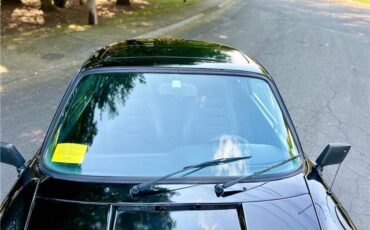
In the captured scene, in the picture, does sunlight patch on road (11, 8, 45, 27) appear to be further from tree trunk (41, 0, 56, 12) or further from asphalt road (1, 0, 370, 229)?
asphalt road (1, 0, 370, 229)

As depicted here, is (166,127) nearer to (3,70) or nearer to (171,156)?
(171,156)

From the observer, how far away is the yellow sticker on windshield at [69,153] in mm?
2930

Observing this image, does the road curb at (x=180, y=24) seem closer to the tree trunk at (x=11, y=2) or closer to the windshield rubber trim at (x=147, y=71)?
the tree trunk at (x=11, y=2)

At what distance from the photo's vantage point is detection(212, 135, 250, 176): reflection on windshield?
2.90m

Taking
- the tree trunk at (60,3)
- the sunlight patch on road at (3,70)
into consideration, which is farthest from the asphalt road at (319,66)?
the sunlight patch on road at (3,70)

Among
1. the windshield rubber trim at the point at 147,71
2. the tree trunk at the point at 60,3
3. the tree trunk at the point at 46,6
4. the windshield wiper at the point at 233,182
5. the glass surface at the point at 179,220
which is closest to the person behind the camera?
the glass surface at the point at 179,220

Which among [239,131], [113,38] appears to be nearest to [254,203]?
[239,131]

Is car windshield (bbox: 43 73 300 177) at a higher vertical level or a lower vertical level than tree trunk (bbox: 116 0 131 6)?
higher

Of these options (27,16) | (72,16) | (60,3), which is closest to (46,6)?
(72,16)

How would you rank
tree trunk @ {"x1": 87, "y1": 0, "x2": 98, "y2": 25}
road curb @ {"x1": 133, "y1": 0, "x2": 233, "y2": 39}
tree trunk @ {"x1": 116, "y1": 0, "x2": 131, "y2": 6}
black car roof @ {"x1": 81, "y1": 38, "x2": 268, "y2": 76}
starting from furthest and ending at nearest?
tree trunk @ {"x1": 116, "y1": 0, "x2": 131, "y2": 6}
tree trunk @ {"x1": 87, "y1": 0, "x2": 98, "y2": 25}
road curb @ {"x1": 133, "y1": 0, "x2": 233, "y2": 39}
black car roof @ {"x1": 81, "y1": 38, "x2": 268, "y2": 76}

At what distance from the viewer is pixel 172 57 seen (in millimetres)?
3561

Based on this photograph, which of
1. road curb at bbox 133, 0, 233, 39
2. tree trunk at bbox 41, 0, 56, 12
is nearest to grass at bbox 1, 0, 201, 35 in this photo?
tree trunk at bbox 41, 0, 56, 12

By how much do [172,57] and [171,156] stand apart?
2.94ft


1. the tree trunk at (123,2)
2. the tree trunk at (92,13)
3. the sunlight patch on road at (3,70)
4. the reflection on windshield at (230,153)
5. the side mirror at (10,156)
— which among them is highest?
the reflection on windshield at (230,153)
